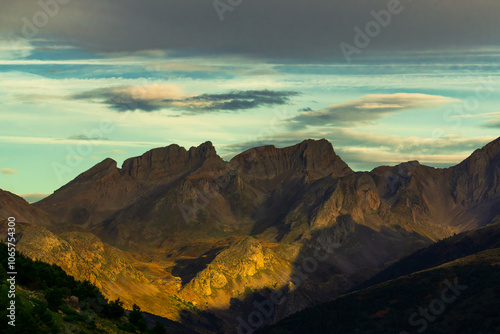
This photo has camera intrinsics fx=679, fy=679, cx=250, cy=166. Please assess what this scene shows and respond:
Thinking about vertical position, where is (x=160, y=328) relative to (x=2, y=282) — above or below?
below

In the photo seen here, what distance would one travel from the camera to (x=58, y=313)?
262 ft

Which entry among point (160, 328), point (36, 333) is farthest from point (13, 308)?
point (160, 328)

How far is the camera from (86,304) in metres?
90.9

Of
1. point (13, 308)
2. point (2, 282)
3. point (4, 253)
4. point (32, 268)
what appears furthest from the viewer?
point (4, 253)

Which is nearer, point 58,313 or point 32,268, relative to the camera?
point 58,313

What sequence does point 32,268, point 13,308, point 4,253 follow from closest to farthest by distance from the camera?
point 13,308, point 32,268, point 4,253

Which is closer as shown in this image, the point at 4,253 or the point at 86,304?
the point at 86,304

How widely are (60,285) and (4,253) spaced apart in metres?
11.2

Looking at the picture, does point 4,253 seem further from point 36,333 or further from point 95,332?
point 36,333

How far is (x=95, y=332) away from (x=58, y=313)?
540 centimetres

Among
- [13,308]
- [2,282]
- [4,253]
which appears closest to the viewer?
[13,308]

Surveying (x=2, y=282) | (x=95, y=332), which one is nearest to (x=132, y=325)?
(x=95, y=332)

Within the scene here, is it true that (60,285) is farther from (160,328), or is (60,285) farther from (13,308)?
(13,308)

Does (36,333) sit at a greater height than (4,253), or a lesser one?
lesser
